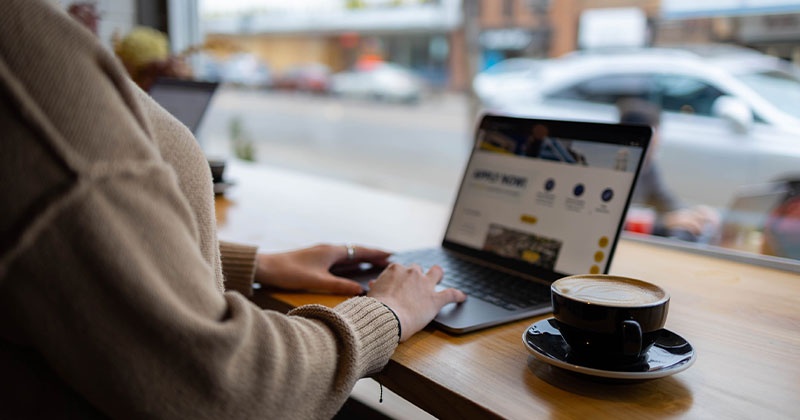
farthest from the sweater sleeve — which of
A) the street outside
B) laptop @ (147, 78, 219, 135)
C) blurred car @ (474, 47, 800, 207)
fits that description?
the street outside

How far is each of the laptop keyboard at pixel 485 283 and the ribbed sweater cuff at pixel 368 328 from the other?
189 mm

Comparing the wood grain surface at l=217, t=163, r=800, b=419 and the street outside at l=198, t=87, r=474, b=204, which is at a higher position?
the wood grain surface at l=217, t=163, r=800, b=419

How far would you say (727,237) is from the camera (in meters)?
2.22

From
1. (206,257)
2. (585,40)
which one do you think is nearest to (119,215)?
(206,257)

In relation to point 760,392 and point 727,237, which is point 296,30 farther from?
point 760,392

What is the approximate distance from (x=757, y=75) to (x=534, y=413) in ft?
9.41

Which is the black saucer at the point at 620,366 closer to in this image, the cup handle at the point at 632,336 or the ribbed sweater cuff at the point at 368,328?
the cup handle at the point at 632,336

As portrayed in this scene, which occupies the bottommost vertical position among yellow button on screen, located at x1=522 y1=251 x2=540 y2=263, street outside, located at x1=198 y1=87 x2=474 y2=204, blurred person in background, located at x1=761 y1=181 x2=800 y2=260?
street outside, located at x1=198 y1=87 x2=474 y2=204

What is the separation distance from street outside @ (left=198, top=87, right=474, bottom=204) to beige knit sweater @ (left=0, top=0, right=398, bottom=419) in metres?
3.69

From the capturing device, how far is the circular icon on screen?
89cm

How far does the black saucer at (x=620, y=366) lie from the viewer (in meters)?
0.59

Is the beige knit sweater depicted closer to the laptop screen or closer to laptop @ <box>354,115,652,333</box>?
laptop @ <box>354,115,652,333</box>

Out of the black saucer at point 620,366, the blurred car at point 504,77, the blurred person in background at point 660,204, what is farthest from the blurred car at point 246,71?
the black saucer at point 620,366

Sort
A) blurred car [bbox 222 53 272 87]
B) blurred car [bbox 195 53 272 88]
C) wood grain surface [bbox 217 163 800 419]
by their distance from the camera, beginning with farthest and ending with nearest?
blurred car [bbox 222 53 272 87] < blurred car [bbox 195 53 272 88] < wood grain surface [bbox 217 163 800 419]
